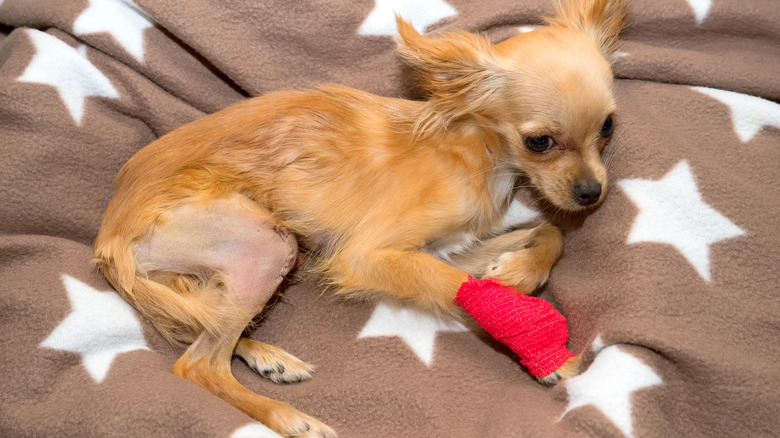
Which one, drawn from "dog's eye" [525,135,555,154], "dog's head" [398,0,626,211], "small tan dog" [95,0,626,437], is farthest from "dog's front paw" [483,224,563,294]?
"dog's eye" [525,135,555,154]

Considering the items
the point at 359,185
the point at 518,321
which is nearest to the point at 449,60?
the point at 359,185

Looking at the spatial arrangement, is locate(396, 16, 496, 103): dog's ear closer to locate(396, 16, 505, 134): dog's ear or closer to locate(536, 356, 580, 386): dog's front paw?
locate(396, 16, 505, 134): dog's ear

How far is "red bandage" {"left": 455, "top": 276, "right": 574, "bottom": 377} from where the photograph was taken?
2.20m

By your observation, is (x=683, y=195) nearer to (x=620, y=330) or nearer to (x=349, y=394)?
(x=620, y=330)

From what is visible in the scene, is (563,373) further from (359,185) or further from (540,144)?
(359,185)

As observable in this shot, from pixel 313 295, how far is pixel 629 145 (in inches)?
58.6

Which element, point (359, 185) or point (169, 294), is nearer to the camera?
point (169, 294)

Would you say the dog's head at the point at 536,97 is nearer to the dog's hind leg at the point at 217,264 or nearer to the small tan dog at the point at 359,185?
the small tan dog at the point at 359,185

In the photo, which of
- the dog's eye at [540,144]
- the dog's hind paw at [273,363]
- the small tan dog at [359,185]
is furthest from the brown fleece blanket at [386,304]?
the dog's eye at [540,144]

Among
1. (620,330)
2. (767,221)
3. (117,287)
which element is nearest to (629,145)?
(767,221)

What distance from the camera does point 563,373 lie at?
2.26 metres

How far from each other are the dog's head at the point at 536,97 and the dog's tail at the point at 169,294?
1.06 meters

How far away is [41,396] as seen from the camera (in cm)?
221

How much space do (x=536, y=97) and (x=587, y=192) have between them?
1.33 ft
